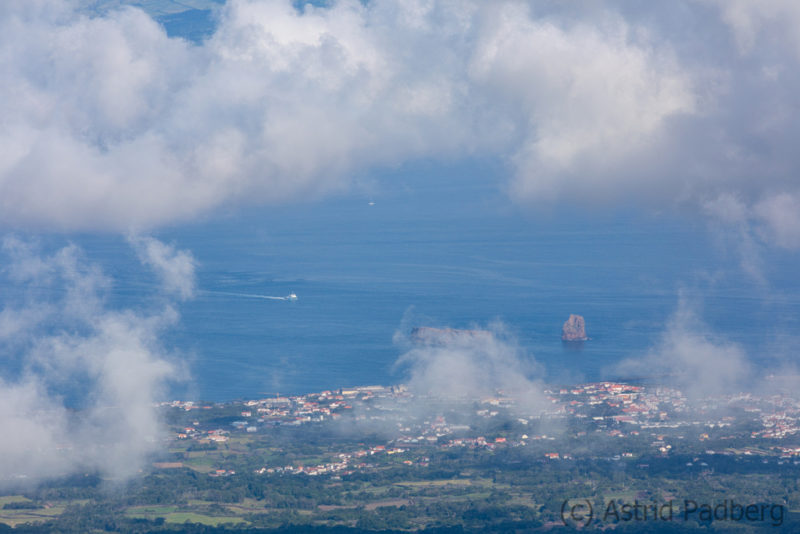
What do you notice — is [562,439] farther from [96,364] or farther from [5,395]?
[96,364]

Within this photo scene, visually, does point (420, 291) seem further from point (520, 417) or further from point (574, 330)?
point (520, 417)

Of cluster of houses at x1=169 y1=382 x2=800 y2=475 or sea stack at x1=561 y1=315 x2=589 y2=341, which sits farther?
sea stack at x1=561 y1=315 x2=589 y2=341

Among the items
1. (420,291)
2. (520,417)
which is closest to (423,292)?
(420,291)

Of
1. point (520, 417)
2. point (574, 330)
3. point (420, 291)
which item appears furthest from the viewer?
point (420, 291)

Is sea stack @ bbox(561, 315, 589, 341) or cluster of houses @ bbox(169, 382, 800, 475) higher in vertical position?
sea stack @ bbox(561, 315, 589, 341)

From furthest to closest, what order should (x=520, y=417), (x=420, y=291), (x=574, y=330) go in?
(x=420, y=291), (x=574, y=330), (x=520, y=417)
